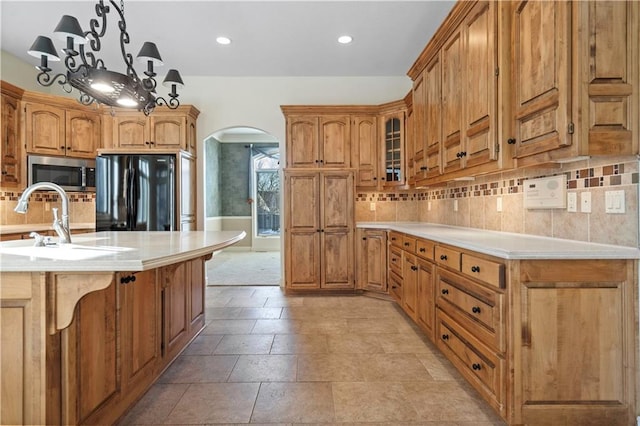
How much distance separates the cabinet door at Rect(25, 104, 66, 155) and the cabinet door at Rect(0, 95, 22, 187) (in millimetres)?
102

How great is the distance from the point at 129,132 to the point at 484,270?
175 inches

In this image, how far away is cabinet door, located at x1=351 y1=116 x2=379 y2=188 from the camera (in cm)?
449

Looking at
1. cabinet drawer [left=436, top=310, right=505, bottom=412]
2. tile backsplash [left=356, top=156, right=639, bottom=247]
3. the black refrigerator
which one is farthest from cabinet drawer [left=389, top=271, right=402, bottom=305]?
the black refrigerator

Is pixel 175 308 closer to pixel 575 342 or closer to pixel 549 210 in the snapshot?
pixel 575 342

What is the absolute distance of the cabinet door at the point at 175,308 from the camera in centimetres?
229

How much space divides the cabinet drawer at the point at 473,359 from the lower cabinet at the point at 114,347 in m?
1.95

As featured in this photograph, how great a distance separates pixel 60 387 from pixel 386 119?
412cm

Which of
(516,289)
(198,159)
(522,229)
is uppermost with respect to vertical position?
(198,159)

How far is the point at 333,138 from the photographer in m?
4.47

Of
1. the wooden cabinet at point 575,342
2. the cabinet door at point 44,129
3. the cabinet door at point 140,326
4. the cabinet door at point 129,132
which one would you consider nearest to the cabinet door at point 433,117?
the wooden cabinet at point 575,342

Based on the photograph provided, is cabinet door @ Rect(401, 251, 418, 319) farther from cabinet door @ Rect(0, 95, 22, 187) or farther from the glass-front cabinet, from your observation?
cabinet door @ Rect(0, 95, 22, 187)

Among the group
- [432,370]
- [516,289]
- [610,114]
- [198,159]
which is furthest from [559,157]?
[198,159]

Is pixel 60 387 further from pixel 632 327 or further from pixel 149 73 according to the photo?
pixel 632 327

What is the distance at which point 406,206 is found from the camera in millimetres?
4793
